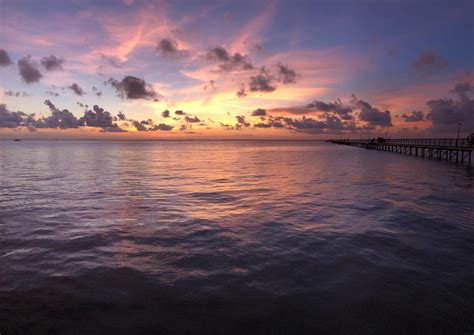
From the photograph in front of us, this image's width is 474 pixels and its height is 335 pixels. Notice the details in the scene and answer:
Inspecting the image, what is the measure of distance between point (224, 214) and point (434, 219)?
1083 cm

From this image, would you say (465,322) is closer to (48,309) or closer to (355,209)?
(48,309)

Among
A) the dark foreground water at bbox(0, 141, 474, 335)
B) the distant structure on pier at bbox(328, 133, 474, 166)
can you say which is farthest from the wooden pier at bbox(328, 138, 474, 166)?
the dark foreground water at bbox(0, 141, 474, 335)

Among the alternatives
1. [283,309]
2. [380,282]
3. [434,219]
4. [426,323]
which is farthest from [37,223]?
[434,219]

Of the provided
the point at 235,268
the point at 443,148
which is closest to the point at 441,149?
the point at 443,148

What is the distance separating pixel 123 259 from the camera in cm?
946

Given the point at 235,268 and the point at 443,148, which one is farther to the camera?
the point at 443,148

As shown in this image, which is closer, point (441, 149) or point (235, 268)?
point (235, 268)

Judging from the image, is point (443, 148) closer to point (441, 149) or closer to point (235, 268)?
point (441, 149)

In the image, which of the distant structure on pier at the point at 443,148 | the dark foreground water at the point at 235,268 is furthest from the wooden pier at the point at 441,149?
the dark foreground water at the point at 235,268

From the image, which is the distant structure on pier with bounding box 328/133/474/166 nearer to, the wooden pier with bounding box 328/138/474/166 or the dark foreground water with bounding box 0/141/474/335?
the wooden pier with bounding box 328/138/474/166

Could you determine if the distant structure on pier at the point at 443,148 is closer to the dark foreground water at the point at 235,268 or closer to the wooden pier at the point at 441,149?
the wooden pier at the point at 441,149

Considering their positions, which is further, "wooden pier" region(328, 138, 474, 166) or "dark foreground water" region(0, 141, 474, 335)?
"wooden pier" region(328, 138, 474, 166)

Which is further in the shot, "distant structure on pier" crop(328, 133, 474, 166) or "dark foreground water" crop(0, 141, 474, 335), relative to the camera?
"distant structure on pier" crop(328, 133, 474, 166)

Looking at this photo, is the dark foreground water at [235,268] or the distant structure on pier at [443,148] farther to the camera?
the distant structure on pier at [443,148]
